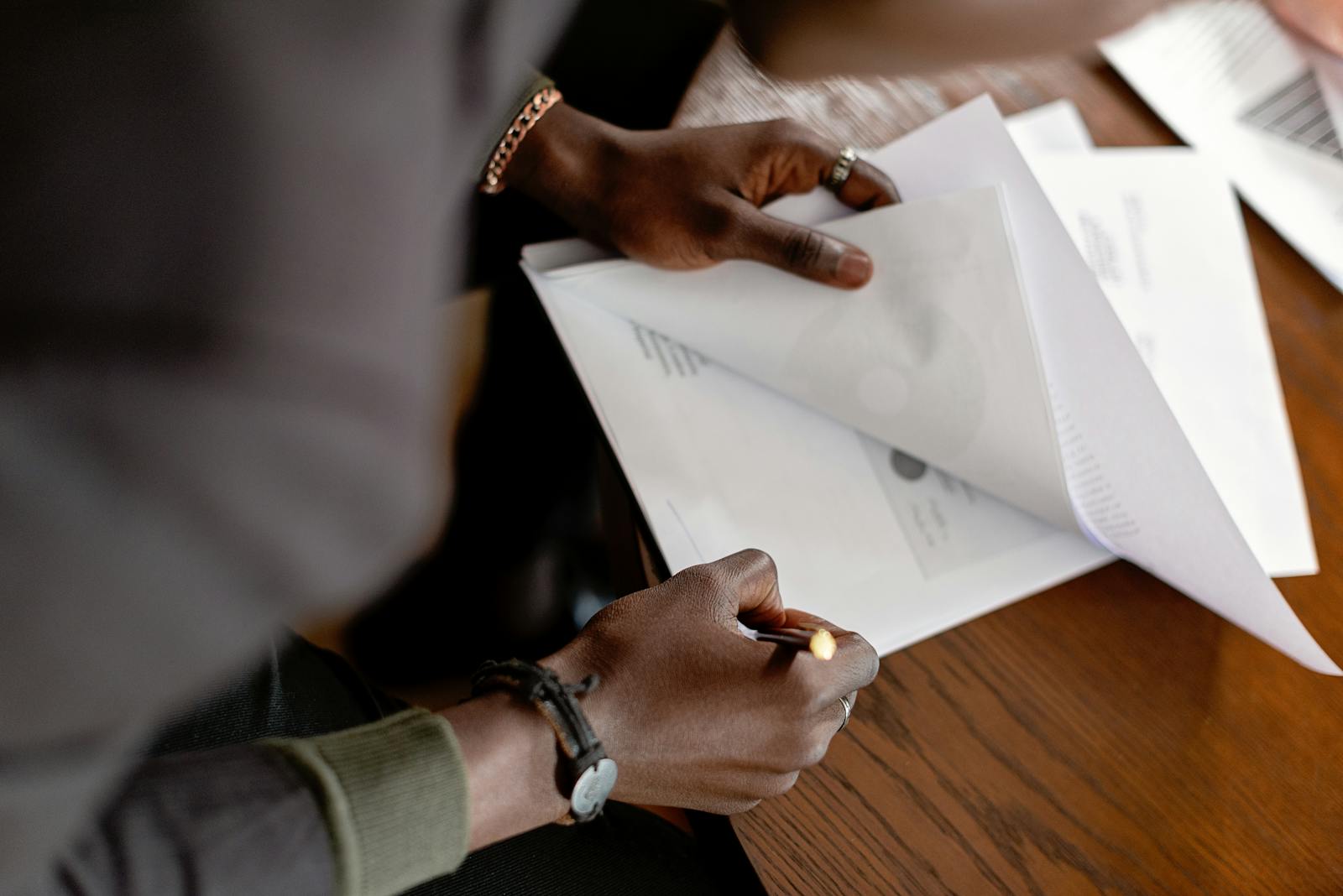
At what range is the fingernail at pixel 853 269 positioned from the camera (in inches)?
22.1

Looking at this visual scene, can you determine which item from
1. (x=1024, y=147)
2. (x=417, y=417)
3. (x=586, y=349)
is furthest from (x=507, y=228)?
(x=417, y=417)

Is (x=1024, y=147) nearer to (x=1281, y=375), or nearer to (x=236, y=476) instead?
(x=1281, y=375)

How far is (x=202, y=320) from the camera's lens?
0.18 metres

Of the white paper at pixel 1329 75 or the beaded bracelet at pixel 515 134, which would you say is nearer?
the beaded bracelet at pixel 515 134

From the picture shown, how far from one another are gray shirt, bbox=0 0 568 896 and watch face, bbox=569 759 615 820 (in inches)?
9.6

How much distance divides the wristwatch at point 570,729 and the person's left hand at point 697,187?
28 centimetres

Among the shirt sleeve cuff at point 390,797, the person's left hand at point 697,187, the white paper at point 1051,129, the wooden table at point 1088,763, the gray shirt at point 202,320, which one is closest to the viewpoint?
the gray shirt at point 202,320

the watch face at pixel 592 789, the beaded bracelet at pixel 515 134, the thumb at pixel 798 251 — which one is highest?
the beaded bracelet at pixel 515 134

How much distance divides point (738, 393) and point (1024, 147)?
32 cm

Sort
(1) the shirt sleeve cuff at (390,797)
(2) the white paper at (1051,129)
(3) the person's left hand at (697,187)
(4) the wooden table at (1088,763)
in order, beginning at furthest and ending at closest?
(2) the white paper at (1051,129)
(3) the person's left hand at (697,187)
(4) the wooden table at (1088,763)
(1) the shirt sleeve cuff at (390,797)

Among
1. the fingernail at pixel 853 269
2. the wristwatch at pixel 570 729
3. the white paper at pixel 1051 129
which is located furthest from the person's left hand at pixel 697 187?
the wristwatch at pixel 570 729

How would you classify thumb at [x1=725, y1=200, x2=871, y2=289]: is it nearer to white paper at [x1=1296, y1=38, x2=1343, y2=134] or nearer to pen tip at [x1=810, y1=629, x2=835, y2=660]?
pen tip at [x1=810, y1=629, x2=835, y2=660]

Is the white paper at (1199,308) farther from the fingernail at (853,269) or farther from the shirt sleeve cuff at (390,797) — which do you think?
the shirt sleeve cuff at (390,797)

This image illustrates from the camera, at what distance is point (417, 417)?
0.71 feet
